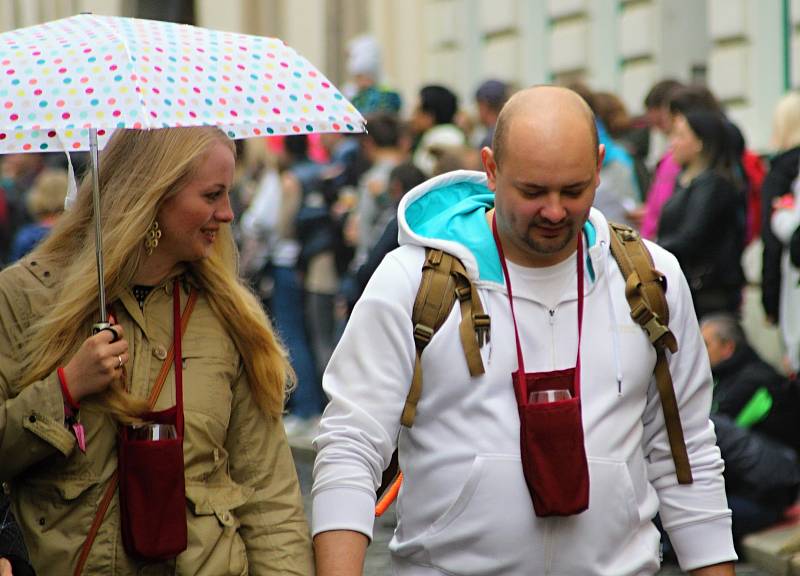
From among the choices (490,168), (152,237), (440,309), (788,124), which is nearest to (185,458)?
(152,237)

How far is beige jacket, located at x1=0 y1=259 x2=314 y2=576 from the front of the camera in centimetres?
375

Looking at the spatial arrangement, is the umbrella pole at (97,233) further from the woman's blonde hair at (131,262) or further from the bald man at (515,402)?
the bald man at (515,402)

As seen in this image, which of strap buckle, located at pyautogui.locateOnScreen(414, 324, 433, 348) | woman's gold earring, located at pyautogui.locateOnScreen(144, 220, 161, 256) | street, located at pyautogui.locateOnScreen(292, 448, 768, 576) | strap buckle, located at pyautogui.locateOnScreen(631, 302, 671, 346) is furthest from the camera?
street, located at pyautogui.locateOnScreen(292, 448, 768, 576)

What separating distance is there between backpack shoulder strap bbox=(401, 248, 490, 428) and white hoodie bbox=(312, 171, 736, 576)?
0.06ft

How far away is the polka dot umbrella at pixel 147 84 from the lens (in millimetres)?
3688

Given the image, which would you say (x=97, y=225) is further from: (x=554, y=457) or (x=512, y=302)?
(x=554, y=457)

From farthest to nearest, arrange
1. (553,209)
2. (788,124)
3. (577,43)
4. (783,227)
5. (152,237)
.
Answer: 1. (577,43)
2. (788,124)
3. (783,227)
4. (152,237)
5. (553,209)

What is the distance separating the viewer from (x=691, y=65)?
13688 millimetres

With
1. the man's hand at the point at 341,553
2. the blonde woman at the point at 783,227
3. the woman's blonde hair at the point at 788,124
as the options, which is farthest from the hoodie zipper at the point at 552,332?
the woman's blonde hair at the point at 788,124

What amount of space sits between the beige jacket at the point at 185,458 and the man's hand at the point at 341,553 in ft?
0.63

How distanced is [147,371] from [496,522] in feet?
2.79

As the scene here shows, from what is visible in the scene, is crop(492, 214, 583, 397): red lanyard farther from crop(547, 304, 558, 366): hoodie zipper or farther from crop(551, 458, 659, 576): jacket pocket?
crop(551, 458, 659, 576): jacket pocket

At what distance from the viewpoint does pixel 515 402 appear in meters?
3.77

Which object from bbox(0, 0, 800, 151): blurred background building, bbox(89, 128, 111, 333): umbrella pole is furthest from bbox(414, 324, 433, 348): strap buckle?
bbox(0, 0, 800, 151): blurred background building
